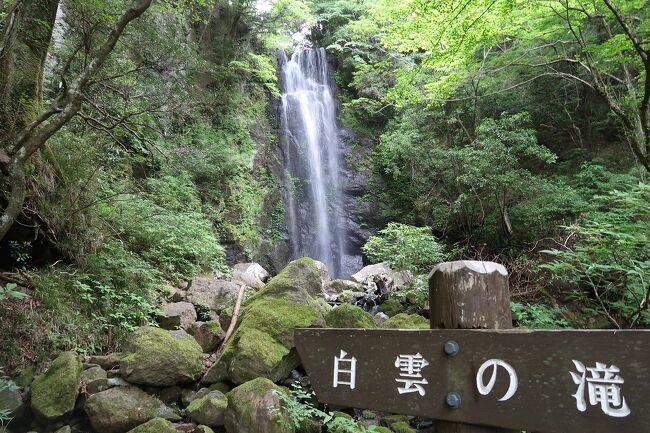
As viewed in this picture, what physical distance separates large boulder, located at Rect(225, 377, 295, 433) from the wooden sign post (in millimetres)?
1891

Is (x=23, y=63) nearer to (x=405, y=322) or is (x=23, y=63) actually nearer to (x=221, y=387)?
(x=221, y=387)

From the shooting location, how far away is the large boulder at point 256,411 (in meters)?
2.96

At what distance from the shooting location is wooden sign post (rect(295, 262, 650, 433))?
1.03 metres

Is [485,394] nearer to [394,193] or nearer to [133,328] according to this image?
[133,328]

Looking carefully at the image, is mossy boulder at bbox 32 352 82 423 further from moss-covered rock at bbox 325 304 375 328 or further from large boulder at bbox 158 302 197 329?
moss-covered rock at bbox 325 304 375 328

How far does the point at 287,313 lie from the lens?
4410 millimetres

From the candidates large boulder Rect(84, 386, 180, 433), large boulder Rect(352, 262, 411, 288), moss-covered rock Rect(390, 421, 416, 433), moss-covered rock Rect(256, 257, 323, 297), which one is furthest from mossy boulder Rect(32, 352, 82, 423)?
large boulder Rect(352, 262, 411, 288)

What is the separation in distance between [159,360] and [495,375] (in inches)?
130

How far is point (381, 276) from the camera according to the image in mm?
10227

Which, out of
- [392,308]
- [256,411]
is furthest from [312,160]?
[256,411]

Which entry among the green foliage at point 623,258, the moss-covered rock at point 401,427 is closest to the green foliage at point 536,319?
the green foliage at point 623,258

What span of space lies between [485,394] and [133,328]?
4541 mm

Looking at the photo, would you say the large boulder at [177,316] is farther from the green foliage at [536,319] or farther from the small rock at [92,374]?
the green foliage at [536,319]

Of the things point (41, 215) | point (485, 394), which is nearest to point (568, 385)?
point (485, 394)
